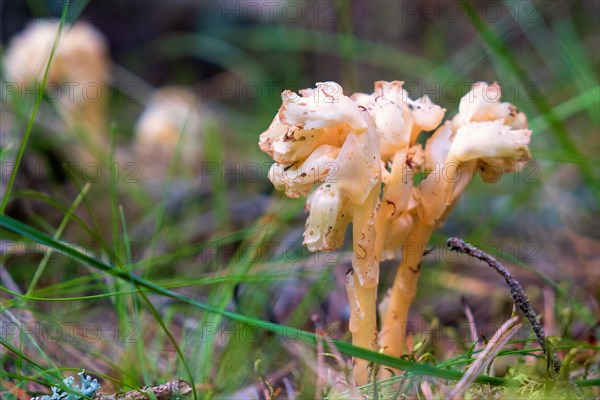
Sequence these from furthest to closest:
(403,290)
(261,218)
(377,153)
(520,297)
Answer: (261,218) < (403,290) < (377,153) < (520,297)

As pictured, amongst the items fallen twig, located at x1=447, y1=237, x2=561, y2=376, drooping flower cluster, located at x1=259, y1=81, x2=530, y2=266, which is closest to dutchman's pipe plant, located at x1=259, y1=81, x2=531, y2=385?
drooping flower cluster, located at x1=259, y1=81, x2=530, y2=266

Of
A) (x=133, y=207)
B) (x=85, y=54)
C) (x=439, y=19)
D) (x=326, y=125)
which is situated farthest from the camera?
(x=439, y=19)

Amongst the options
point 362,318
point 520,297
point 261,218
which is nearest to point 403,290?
point 362,318

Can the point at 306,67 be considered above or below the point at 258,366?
above

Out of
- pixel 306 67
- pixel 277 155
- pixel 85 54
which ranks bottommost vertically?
pixel 277 155

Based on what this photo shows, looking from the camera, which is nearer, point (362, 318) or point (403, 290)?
point (362, 318)

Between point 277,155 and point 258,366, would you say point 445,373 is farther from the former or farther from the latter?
point 277,155

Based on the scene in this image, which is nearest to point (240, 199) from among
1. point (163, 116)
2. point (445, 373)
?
point (163, 116)

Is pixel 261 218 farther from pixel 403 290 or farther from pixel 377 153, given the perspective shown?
pixel 377 153

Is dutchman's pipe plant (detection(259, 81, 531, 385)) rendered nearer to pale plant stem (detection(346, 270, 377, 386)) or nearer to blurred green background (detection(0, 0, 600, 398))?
pale plant stem (detection(346, 270, 377, 386))
